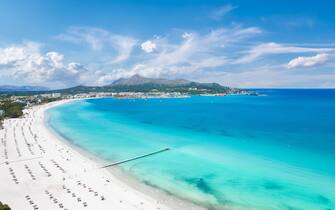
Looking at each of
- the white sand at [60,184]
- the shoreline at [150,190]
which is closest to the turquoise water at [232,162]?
the shoreline at [150,190]

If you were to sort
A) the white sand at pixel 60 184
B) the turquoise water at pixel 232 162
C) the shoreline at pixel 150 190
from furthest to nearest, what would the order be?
the turquoise water at pixel 232 162 → the shoreline at pixel 150 190 → the white sand at pixel 60 184

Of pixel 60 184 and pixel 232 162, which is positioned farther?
pixel 232 162

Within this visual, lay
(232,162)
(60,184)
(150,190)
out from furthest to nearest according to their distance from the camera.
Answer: (232,162)
(60,184)
(150,190)

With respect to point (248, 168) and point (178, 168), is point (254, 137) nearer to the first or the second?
point (248, 168)

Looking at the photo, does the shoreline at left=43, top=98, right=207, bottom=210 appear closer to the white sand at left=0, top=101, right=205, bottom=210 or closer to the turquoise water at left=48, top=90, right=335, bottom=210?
the white sand at left=0, top=101, right=205, bottom=210

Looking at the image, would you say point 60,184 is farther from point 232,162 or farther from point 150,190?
point 232,162

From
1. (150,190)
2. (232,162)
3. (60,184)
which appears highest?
(60,184)

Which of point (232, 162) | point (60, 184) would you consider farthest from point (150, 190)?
point (232, 162)

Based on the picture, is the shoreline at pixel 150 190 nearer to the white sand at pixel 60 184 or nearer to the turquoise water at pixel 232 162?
the white sand at pixel 60 184

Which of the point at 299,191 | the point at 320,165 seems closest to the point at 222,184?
the point at 299,191
